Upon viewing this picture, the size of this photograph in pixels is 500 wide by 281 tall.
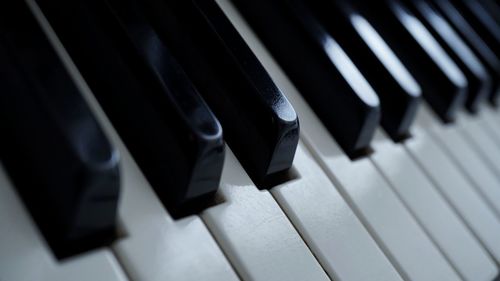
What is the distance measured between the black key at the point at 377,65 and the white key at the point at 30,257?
0.50m

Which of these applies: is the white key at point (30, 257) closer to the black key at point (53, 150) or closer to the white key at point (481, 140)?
the black key at point (53, 150)

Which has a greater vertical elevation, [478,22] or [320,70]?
[320,70]

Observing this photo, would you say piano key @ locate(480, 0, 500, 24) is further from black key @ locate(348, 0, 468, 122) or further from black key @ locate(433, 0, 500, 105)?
black key @ locate(348, 0, 468, 122)

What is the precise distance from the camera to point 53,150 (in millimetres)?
471

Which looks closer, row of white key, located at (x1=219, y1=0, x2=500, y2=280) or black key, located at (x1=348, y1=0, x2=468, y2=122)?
row of white key, located at (x1=219, y1=0, x2=500, y2=280)

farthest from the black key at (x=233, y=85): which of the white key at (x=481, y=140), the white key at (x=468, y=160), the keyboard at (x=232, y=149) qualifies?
the white key at (x=481, y=140)

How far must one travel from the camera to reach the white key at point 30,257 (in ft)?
1.51

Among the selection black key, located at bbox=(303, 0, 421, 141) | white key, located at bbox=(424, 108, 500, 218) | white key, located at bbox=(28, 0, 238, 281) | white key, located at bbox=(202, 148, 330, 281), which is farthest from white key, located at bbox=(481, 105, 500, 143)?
white key, located at bbox=(28, 0, 238, 281)

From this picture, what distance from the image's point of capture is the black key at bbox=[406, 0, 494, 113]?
45.2 inches


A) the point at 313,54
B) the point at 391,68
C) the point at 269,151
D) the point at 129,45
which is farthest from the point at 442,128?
the point at 129,45

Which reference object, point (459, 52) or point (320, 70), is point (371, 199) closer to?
point (320, 70)

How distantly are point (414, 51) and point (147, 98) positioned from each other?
0.59 m

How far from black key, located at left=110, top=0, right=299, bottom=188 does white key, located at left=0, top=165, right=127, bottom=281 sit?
0.68 ft

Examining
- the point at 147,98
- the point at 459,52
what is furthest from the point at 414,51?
the point at 147,98
